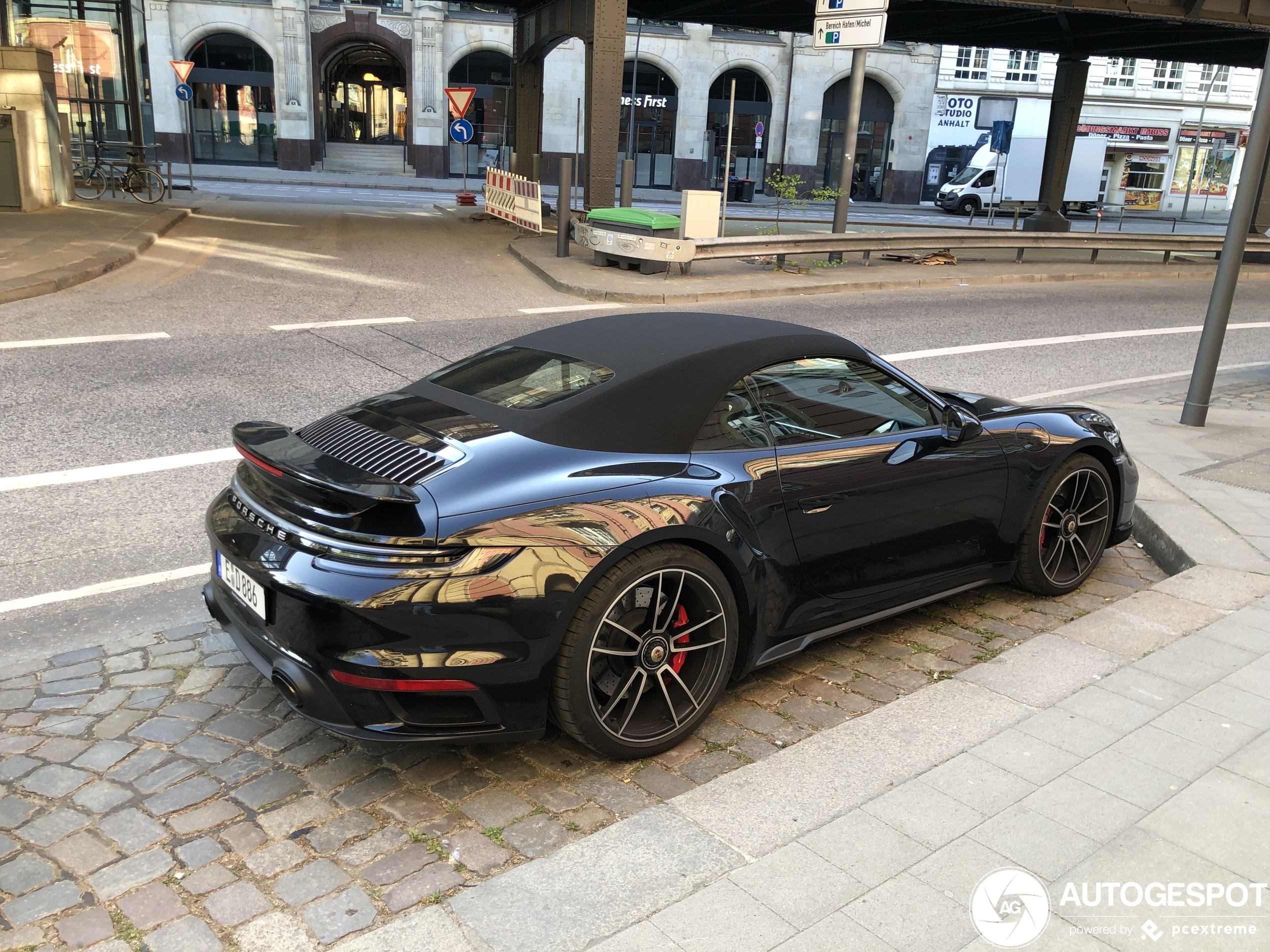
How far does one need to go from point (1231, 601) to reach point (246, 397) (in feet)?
21.9

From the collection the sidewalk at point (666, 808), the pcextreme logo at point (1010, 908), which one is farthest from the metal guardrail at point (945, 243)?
the pcextreme logo at point (1010, 908)

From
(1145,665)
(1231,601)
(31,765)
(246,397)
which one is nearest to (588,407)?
(31,765)

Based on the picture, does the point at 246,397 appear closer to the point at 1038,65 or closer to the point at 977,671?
the point at 977,671

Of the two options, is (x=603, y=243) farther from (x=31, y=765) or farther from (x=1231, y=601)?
(x=31, y=765)

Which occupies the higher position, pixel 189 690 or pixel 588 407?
pixel 588 407

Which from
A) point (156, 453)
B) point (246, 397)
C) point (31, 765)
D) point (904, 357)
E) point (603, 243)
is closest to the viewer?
point (31, 765)

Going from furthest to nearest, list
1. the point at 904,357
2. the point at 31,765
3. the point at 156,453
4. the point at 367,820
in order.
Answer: the point at 904,357 < the point at 156,453 < the point at 31,765 < the point at 367,820

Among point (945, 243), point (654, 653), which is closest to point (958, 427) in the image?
point (654, 653)

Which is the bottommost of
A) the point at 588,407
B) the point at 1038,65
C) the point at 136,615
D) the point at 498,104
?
the point at 136,615

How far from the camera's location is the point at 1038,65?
48156 mm

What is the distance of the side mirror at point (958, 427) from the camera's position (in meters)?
4.38

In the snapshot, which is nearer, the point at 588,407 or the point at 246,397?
the point at 588,407

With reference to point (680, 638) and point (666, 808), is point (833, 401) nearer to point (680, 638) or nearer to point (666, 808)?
point (680, 638)

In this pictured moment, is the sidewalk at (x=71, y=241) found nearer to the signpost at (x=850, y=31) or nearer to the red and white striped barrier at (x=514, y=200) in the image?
the red and white striped barrier at (x=514, y=200)
